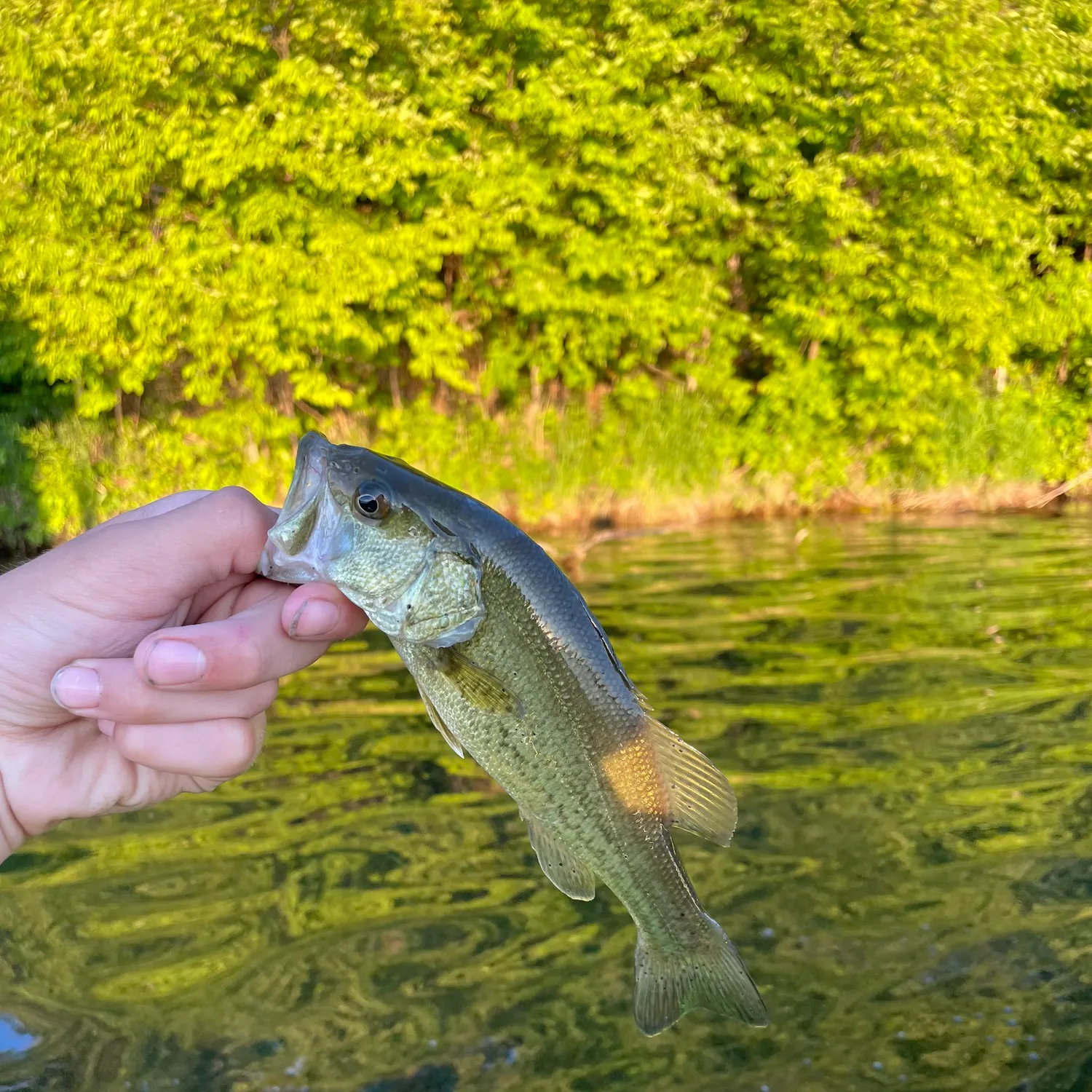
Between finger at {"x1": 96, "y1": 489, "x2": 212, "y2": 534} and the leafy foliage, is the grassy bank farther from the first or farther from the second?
finger at {"x1": 96, "y1": 489, "x2": 212, "y2": 534}

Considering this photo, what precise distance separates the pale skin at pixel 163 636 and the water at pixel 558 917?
171 centimetres

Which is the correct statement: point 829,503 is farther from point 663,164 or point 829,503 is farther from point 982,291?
point 663,164

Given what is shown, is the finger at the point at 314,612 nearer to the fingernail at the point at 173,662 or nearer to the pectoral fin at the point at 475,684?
the fingernail at the point at 173,662

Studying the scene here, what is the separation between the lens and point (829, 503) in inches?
681

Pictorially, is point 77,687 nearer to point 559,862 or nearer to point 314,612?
point 314,612

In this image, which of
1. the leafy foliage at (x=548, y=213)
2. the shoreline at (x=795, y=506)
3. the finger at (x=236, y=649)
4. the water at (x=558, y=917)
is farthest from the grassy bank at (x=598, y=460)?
the finger at (x=236, y=649)

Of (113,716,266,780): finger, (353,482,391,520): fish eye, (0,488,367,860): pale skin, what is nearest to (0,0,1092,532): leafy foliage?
(0,488,367,860): pale skin

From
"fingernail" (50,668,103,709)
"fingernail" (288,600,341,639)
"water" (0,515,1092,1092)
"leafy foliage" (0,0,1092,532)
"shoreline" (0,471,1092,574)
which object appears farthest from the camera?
"leafy foliage" (0,0,1092,532)

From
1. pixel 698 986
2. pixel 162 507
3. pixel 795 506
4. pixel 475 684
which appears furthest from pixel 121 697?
pixel 795 506

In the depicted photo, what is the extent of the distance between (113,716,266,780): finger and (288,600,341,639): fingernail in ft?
0.96

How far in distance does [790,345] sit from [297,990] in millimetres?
16724

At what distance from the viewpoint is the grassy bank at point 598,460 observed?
15.0m

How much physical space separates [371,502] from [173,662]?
51 cm

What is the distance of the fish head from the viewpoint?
220 centimetres
